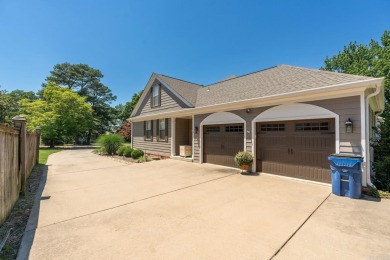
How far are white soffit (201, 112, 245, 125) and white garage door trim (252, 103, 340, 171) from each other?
0.95 m

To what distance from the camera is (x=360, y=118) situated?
5238 millimetres

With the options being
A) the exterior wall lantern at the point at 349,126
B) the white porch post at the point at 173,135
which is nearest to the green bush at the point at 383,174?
the exterior wall lantern at the point at 349,126

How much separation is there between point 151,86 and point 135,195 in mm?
11183

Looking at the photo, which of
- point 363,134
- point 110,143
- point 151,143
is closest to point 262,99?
point 363,134

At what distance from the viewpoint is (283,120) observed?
6.93 m

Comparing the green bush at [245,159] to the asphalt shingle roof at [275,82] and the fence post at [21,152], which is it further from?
the fence post at [21,152]

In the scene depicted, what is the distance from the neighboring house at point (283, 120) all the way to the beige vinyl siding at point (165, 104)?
13cm

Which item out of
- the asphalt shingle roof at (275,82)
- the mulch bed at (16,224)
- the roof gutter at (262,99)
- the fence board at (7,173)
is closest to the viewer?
the mulch bed at (16,224)

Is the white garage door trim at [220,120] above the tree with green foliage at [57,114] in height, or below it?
below

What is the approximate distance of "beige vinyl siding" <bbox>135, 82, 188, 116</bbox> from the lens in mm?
12066

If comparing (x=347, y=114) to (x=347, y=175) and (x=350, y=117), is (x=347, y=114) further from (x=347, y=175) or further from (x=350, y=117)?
(x=347, y=175)

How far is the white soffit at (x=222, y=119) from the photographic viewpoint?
854cm

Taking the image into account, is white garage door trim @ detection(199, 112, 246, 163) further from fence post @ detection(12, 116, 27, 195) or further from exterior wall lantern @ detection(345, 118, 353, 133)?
fence post @ detection(12, 116, 27, 195)

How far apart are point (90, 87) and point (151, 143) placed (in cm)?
3105
